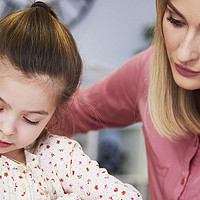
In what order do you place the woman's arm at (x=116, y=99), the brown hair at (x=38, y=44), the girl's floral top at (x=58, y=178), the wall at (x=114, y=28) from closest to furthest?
the brown hair at (x=38, y=44) < the girl's floral top at (x=58, y=178) < the woman's arm at (x=116, y=99) < the wall at (x=114, y=28)

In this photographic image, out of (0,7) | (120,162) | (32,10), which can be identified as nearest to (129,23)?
(120,162)

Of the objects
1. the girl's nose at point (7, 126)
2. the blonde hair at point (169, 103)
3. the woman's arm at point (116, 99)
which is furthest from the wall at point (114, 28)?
the girl's nose at point (7, 126)

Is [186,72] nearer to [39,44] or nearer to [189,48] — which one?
[189,48]

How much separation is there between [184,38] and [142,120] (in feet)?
1.69

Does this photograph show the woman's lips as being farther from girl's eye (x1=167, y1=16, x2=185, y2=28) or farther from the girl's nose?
the girl's nose

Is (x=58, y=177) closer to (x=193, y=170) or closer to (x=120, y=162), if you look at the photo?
(x=193, y=170)

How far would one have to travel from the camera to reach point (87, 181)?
1.04 m

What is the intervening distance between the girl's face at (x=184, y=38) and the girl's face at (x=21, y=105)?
35 centimetres

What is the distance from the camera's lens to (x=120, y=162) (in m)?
2.75

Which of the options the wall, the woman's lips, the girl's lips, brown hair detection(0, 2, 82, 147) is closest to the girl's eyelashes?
the woman's lips

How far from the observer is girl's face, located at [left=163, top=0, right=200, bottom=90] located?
102cm

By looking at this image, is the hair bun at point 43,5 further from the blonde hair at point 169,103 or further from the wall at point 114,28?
the wall at point 114,28

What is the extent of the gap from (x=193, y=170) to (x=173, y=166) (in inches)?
2.9

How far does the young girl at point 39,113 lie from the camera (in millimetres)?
918
